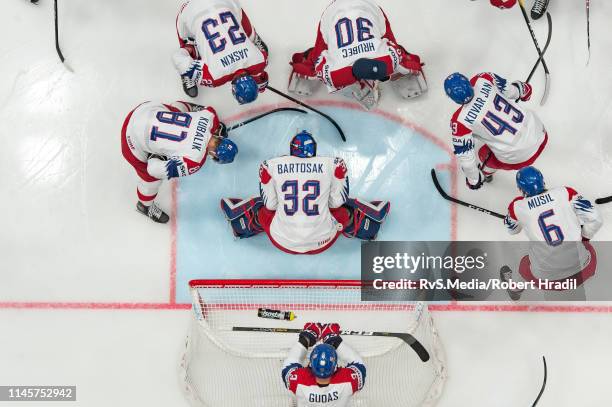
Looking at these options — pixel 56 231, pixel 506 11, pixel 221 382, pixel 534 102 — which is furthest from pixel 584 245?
pixel 56 231

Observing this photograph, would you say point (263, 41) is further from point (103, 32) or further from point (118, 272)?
point (118, 272)

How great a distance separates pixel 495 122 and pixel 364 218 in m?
1.34

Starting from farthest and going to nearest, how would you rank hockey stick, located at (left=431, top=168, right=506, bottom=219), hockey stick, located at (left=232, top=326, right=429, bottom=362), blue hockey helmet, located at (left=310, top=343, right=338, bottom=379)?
hockey stick, located at (left=431, top=168, right=506, bottom=219) < hockey stick, located at (left=232, top=326, right=429, bottom=362) < blue hockey helmet, located at (left=310, top=343, right=338, bottom=379)

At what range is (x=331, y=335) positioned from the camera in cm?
607

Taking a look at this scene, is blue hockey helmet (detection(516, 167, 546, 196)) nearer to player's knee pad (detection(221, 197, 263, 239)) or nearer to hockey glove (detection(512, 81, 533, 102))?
hockey glove (detection(512, 81, 533, 102))

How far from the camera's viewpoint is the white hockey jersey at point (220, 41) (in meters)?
6.04

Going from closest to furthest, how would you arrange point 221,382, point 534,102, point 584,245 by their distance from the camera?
point 584,245
point 221,382
point 534,102

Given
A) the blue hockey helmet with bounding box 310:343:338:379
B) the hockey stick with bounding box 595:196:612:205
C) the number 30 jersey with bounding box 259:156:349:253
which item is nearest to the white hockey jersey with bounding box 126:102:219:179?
the number 30 jersey with bounding box 259:156:349:253

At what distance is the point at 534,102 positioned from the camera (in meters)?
6.84

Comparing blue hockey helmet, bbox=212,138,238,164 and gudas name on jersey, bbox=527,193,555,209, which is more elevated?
blue hockey helmet, bbox=212,138,238,164

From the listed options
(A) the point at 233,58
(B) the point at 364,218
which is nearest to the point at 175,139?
(A) the point at 233,58

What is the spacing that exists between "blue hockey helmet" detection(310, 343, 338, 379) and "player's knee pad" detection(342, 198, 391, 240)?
3.97 feet

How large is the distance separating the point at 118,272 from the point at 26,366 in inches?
43.2

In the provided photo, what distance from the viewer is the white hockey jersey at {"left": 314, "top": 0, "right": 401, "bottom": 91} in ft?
19.5
